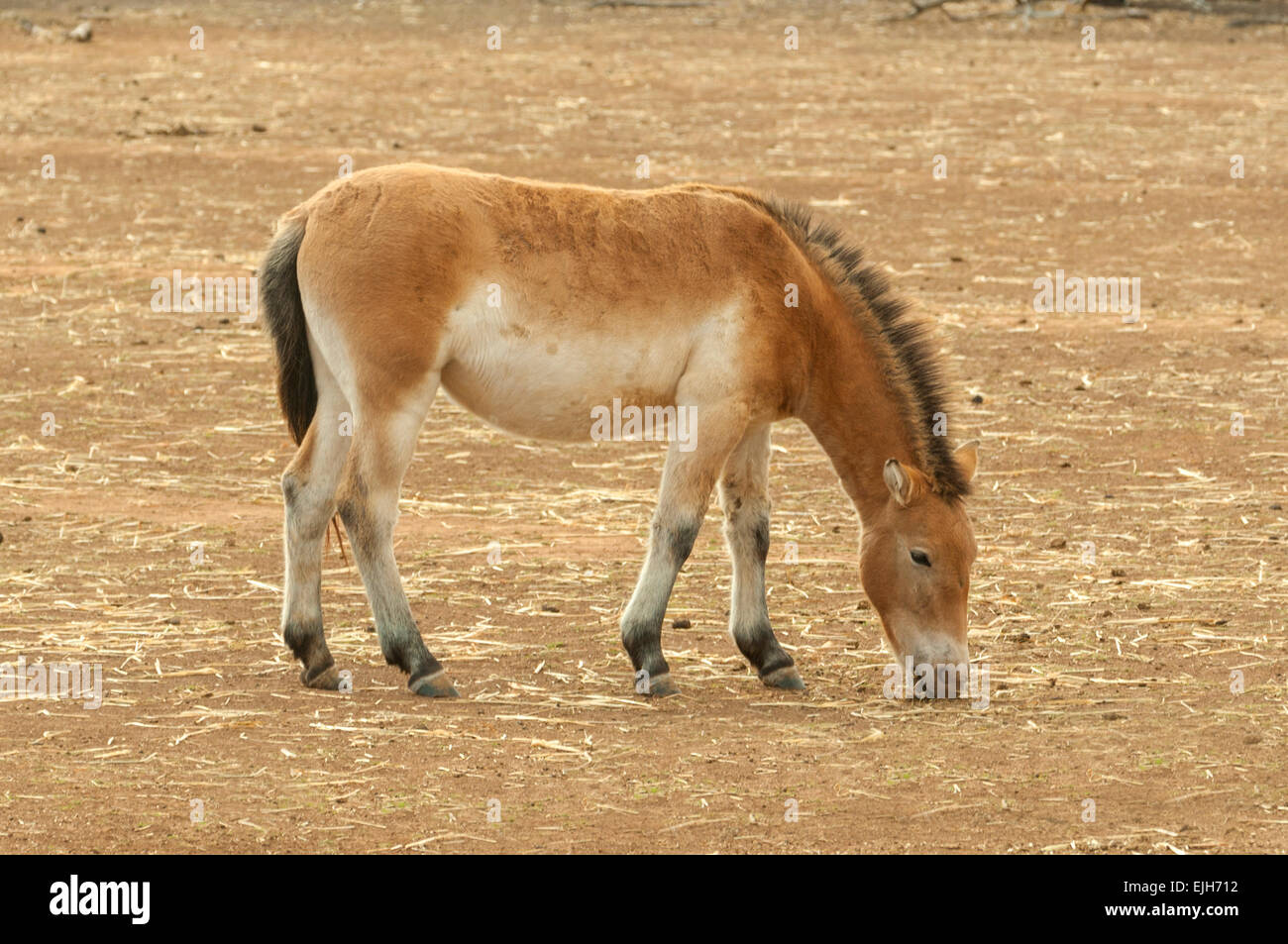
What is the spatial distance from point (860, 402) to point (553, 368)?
1.19m

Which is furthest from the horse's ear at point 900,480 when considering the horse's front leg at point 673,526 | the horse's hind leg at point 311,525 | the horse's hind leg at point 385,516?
the horse's hind leg at point 311,525

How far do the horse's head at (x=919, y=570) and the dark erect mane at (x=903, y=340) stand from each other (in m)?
0.12

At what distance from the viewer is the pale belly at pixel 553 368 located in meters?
7.11

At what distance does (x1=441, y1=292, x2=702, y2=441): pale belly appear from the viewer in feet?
23.3

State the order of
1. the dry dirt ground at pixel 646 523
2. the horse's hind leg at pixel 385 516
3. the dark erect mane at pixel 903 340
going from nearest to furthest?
1. the dry dirt ground at pixel 646 523
2. the horse's hind leg at pixel 385 516
3. the dark erect mane at pixel 903 340

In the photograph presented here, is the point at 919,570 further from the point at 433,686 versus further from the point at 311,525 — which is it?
the point at 311,525

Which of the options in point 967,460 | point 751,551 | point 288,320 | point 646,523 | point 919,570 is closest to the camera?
point 919,570

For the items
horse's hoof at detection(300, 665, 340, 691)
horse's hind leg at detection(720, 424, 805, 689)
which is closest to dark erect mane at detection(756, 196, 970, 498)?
horse's hind leg at detection(720, 424, 805, 689)

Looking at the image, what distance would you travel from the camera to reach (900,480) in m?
7.07

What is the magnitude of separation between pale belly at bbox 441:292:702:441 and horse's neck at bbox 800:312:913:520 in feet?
1.73

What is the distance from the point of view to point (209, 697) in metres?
7.04

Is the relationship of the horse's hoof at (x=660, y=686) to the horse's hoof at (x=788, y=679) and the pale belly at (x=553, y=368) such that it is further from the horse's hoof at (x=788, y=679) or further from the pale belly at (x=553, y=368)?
the pale belly at (x=553, y=368)

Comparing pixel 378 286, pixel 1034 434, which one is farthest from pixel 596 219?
pixel 1034 434

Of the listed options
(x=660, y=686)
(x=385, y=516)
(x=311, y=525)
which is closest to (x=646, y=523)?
(x=660, y=686)
